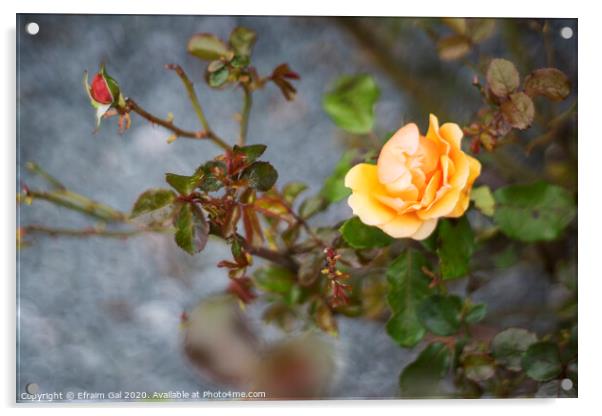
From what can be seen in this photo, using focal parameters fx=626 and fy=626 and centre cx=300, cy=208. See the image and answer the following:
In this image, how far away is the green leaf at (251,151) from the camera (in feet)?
2.48

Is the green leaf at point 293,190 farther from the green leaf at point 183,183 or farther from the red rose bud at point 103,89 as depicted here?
the red rose bud at point 103,89

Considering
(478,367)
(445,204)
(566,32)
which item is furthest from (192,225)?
(566,32)

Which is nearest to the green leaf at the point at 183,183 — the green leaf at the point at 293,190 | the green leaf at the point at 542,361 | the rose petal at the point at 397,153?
the green leaf at the point at 293,190

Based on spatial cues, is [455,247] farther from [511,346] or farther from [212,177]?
[212,177]

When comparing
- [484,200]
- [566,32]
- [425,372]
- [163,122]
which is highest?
[566,32]

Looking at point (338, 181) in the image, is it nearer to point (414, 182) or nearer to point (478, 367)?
point (414, 182)

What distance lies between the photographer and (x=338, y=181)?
0.77 metres

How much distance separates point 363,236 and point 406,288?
0.29ft

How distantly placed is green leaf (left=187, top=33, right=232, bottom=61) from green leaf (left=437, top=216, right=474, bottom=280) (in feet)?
1.13

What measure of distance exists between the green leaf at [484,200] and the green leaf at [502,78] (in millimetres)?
119

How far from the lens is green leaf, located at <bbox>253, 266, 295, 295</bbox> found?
2.58ft

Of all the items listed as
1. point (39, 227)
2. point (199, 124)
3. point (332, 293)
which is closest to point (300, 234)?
point (332, 293)

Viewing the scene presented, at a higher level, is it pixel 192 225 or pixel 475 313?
pixel 192 225
